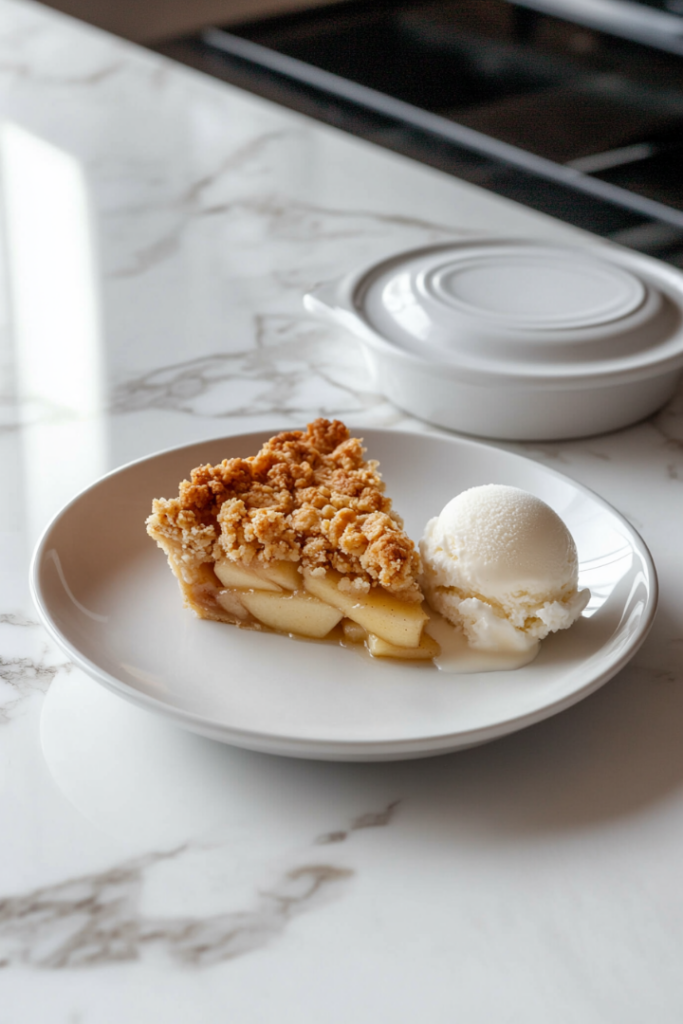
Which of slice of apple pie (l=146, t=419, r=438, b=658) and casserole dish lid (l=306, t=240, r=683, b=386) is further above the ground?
casserole dish lid (l=306, t=240, r=683, b=386)

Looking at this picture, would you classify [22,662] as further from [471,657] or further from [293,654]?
[471,657]

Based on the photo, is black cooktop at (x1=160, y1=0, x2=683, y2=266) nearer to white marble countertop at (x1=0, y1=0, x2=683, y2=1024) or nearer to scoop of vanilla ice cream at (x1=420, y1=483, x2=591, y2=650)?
white marble countertop at (x1=0, y1=0, x2=683, y2=1024)

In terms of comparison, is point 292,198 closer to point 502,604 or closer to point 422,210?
point 422,210

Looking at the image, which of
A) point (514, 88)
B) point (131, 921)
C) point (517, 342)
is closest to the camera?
point (131, 921)

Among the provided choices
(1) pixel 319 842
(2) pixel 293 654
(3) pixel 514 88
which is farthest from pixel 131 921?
(3) pixel 514 88

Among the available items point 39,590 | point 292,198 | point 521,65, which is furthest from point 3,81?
point 39,590

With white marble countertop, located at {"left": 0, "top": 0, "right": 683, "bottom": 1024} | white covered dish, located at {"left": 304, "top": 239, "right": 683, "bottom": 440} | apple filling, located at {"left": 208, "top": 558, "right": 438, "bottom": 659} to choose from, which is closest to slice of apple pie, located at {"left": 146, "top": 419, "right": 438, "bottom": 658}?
apple filling, located at {"left": 208, "top": 558, "right": 438, "bottom": 659}

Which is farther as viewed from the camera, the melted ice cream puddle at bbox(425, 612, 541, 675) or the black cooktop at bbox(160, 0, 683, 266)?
the black cooktop at bbox(160, 0, 683, 266)
